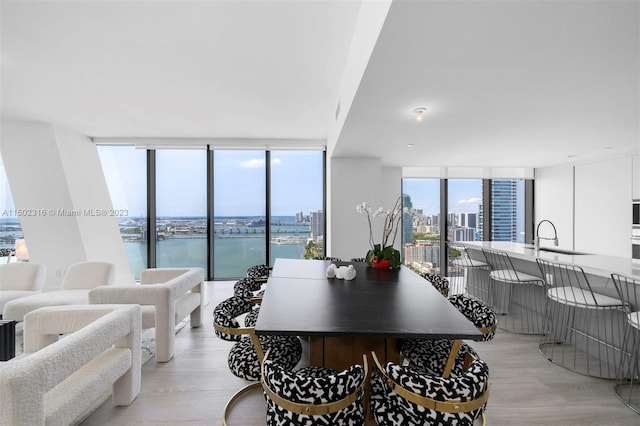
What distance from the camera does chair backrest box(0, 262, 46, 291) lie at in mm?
4008

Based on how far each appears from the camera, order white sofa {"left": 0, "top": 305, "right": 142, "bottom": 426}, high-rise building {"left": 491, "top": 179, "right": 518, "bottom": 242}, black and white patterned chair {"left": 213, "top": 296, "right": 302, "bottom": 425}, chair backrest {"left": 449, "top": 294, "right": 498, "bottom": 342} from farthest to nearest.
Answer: high-rise building {"left": 491, "top": 179, "right": 518, "bottom": 242}, chair backrest {"left": 449, "top": 294, "right": 498, "bottom": 342}, black and white patterned chair {"left": 213, "top": 296, "right": 302, "bottom": 425}, white sofa {"left": 0, "top": 305, "right": 142, "bottom": 426}

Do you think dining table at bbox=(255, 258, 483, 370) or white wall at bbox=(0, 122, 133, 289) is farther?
white wall at bbox=(0, 122, 133, 289)

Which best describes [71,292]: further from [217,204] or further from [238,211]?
[238,211]

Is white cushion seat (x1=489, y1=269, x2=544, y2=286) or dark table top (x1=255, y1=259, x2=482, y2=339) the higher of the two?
dark table top (x1=255, y1=259, x2=482, y2=339)

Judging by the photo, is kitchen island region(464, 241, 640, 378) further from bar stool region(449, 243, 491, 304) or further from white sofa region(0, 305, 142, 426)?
white sofa region(0, 305, 142, 426)

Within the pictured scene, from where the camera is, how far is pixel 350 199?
5.29 meters

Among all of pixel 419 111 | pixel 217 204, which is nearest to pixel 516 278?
pixel 419 111

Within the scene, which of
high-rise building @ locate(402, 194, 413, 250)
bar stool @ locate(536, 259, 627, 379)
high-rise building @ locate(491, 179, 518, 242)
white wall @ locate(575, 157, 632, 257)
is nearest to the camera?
bar stool @ locate(536, 259, 627, 379)

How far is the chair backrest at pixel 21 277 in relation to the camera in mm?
4008

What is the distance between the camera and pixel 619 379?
101 inches

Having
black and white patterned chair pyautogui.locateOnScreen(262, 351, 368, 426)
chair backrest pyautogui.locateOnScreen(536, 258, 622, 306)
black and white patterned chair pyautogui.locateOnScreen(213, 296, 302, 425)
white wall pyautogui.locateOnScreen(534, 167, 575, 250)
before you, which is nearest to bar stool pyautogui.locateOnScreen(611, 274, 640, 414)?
chair backrest pyautogui.locateOnScreen(536, 258, 622, 306)

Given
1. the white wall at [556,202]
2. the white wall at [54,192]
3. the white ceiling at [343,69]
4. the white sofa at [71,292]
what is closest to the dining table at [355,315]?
the white ceiling at [343,69]

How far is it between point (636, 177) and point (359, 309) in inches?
204

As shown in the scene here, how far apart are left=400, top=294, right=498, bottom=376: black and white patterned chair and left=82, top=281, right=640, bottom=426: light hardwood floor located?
1.84 feet
